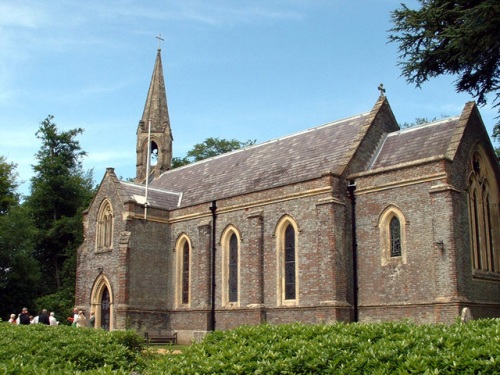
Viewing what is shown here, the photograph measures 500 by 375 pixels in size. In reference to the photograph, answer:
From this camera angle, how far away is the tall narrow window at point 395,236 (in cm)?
2145

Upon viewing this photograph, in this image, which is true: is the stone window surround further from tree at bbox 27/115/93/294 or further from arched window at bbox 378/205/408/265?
tree at bbox 27/115/93/294

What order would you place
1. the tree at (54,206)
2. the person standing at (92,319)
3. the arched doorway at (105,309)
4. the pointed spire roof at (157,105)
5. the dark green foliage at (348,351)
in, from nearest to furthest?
the dark green foliage at (348,351)
the person standing at (92,319)
the arched doorway at (105,309)
the pointed spire roof at (157,105)
the tree at (54,206)

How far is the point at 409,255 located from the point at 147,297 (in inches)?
533

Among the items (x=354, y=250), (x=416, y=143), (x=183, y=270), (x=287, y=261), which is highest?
(x=416, y=143)

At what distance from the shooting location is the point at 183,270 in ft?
95.5

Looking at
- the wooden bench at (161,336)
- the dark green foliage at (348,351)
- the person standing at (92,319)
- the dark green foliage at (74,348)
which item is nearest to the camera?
the dark green foliage at (348,351)

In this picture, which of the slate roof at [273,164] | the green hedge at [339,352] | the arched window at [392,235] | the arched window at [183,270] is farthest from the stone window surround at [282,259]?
the green hedge at [339,352]

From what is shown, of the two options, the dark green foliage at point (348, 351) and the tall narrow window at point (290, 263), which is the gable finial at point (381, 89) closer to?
the tall narrow window at point (290, 263)

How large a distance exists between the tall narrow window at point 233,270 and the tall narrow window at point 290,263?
321 centimetres

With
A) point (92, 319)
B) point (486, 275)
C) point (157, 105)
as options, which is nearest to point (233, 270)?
point (92, 319)

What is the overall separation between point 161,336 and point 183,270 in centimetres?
344

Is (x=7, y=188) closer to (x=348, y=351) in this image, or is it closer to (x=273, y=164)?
(x=273, y=164)

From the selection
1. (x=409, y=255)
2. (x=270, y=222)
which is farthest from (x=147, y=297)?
(x=409, y=255)

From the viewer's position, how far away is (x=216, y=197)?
1135 inches
